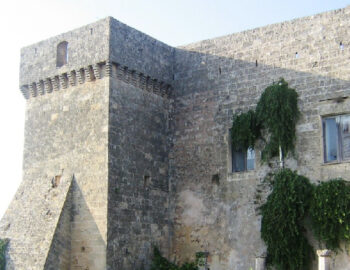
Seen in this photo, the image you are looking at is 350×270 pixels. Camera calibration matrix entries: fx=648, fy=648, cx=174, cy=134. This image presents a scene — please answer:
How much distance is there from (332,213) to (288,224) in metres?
1.04

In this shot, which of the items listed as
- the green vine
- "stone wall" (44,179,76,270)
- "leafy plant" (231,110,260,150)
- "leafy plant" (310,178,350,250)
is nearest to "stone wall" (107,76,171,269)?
"stone wall" (44,179,76,270)

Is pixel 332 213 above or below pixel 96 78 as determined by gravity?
below

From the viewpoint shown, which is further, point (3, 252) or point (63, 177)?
point (63, 177)

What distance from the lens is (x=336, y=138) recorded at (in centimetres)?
1484

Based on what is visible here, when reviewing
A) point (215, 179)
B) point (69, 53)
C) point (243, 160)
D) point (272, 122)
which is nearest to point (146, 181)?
point (215, 179)

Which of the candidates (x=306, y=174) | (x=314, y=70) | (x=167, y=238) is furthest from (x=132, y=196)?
(x=314, y=70)

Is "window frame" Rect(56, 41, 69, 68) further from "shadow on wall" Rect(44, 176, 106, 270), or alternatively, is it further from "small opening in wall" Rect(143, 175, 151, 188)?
"small opening in wall" Rect(143, 175, 151, 188)

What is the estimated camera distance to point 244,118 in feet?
52.7

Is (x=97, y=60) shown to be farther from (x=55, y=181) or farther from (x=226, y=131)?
(x=226, y=131)

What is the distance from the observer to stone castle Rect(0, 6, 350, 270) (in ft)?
49.7

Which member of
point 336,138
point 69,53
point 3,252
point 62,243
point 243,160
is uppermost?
point 69,53

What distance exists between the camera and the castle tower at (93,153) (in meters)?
15.3

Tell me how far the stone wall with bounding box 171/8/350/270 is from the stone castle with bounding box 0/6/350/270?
0.03 metres

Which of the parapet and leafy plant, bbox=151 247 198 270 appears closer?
leafy plant, bbox=151 247 198 270
